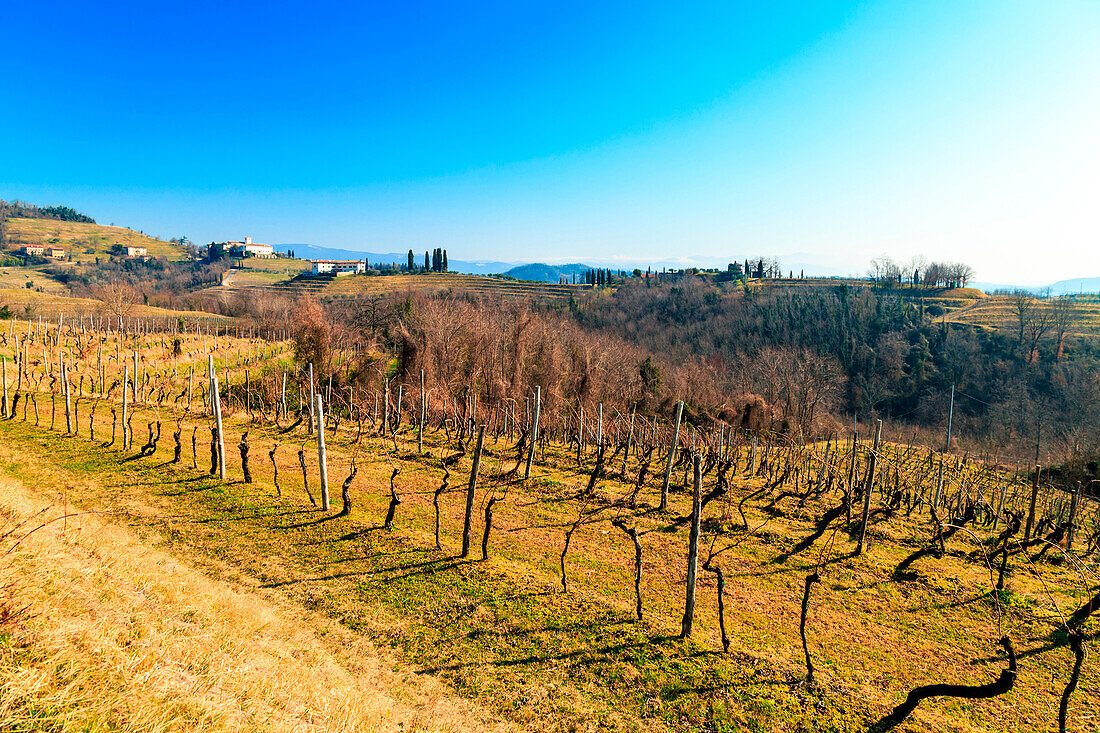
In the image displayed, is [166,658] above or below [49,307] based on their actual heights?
below

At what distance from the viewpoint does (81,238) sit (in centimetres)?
14475

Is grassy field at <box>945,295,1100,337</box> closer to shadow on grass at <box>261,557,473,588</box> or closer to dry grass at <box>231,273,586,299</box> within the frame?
dry grass at <box>231,273,586,299</box>

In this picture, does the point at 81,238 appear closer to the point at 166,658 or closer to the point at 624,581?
the point at 166,658

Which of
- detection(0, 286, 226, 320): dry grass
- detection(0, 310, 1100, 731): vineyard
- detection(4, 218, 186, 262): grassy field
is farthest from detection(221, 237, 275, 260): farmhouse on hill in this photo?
detection(0, 310, 1100, 731): vineyard

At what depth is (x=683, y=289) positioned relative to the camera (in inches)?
3745

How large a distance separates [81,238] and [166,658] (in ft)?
690

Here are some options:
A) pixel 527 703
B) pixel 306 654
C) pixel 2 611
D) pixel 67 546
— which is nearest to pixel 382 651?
pixel 306 654

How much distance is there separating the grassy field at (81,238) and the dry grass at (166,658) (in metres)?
177

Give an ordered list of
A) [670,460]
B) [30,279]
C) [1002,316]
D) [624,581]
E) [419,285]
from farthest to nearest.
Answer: [419,285] → [30,279] → [1002,316] → [670,460] → [624,581]

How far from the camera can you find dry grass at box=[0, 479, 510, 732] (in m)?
3.25

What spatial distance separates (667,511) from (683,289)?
89.9m

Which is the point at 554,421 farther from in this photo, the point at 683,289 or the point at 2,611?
the point at 683,289

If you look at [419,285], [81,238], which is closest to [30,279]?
[81,238]

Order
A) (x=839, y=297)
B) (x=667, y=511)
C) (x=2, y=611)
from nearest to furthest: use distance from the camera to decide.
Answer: (x=2, y=611) < (x=667, y=511) < (x=839, y=297)
